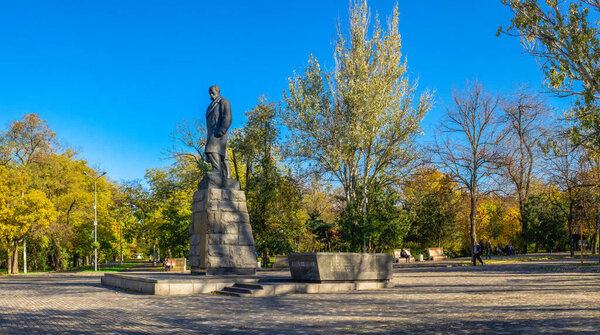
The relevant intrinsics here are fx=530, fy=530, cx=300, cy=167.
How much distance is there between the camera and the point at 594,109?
15109 millimetres

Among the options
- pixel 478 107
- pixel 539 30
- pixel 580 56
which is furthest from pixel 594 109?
pixel 478 107

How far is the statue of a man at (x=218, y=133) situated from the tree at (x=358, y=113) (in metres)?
12.2

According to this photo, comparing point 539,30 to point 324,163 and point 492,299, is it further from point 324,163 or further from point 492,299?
point 324,163

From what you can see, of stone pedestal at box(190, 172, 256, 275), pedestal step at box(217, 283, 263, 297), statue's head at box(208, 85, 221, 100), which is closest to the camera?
pedestal step at box(217, 283, 263, 297)

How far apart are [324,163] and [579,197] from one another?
1679 cm

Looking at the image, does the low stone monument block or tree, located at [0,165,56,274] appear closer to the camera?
the low stone monument block

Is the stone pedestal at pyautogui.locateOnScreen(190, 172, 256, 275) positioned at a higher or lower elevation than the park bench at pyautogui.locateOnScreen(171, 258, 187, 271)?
higher

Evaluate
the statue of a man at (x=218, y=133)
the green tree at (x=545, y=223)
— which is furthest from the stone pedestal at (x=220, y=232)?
the green tree at (x=545, y=223)

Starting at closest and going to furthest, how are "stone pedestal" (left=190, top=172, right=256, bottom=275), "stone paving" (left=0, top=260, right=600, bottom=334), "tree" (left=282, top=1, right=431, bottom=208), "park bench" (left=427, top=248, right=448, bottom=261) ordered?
"stone paving" (left=0, top=260, right=600, bottom=334) → "stone pedestal" (left=190, top=172, right=256, bottom=275) → "tree" (left=282, top=1, right=431, bottom=208) → "park bench" (left=427, top=248, right=448, bottom=261)

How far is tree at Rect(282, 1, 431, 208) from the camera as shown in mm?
29797

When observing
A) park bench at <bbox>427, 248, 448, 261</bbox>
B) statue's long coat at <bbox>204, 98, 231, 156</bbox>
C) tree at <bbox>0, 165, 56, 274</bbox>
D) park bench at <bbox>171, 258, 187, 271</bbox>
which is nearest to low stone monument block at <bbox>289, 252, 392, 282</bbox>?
statue's long coat at <bbox>204, 98, 231, 156</bbox>

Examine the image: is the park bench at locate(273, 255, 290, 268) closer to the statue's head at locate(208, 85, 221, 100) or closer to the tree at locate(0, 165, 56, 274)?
the statue's head at locate(208, 85, 221, 100)

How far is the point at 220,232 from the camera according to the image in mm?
16672

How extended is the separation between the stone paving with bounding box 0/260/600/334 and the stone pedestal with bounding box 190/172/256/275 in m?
3.27
